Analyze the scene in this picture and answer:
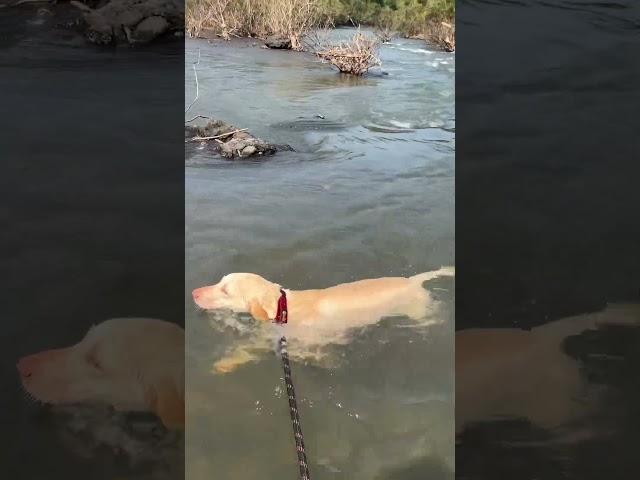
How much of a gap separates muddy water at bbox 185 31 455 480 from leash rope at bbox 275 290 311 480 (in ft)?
0.10

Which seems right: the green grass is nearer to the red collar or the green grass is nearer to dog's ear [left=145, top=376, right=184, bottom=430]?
the red collar

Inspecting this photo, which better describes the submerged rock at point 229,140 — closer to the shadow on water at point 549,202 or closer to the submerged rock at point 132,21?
the submerged rock at point 132,21

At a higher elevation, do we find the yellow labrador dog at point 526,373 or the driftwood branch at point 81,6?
the driftwood branch at point 81,6

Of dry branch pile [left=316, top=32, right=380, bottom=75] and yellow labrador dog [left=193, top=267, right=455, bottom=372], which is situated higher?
dry branch pile [left=316, top=32, right=380, bottom=75]

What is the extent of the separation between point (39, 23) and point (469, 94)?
1651 millimetres

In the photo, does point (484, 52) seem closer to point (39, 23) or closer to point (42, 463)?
point (39, 23)

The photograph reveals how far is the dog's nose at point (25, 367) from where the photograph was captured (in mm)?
2047

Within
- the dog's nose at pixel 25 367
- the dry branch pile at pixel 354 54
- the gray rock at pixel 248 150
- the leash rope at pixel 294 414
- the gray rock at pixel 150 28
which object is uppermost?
the gray rock at pixel 150 28

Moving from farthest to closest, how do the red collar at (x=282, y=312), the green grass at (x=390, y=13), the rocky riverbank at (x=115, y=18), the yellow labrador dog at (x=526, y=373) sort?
the green grass at (x=390, y=13), the rocky riverbank at (x=115, y=18), the red collar at (x=282, y=312), the yellow labrador dog at (x=526, y=373)

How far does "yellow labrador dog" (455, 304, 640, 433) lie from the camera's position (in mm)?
2104

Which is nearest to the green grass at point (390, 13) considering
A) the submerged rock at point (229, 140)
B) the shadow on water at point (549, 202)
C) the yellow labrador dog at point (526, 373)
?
the shadow on water at point (549, 202)

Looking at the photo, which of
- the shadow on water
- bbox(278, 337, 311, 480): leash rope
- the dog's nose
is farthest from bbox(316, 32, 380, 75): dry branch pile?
the dog's nose

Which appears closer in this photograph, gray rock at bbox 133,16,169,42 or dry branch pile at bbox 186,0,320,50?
gray rock at bbox 133,16,169,42

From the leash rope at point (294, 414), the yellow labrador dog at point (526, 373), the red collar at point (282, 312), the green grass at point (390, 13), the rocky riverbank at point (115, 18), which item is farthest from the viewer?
the green grass at point (390, 13)
